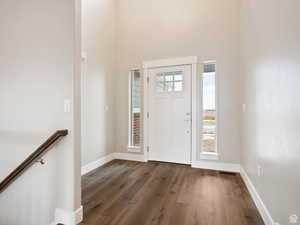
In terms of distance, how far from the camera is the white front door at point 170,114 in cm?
366

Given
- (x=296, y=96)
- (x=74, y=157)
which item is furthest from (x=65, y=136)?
(x=296, y=96)

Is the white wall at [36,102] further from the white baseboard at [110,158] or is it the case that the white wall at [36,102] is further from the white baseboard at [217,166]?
the white baseboard at [217,166]

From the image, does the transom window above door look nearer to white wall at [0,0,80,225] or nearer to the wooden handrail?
white wall at [0,0,80,225]

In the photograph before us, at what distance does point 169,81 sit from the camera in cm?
383

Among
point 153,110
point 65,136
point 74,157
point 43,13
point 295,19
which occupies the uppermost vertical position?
point 43,13

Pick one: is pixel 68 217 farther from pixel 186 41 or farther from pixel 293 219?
pixel 186 41

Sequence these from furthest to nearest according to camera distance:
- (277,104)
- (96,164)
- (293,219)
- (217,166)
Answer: (96,164) < (217,166) < (277,104) < (293,219)

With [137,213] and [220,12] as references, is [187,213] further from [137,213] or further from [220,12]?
[220,12]

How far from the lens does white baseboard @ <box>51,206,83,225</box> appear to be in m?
1.78

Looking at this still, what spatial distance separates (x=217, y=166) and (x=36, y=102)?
10.5 ft

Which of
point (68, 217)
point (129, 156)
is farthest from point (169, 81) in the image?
point (68, 217)

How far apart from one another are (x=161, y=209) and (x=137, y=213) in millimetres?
285

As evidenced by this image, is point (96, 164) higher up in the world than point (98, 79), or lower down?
lower down

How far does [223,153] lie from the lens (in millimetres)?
3408
